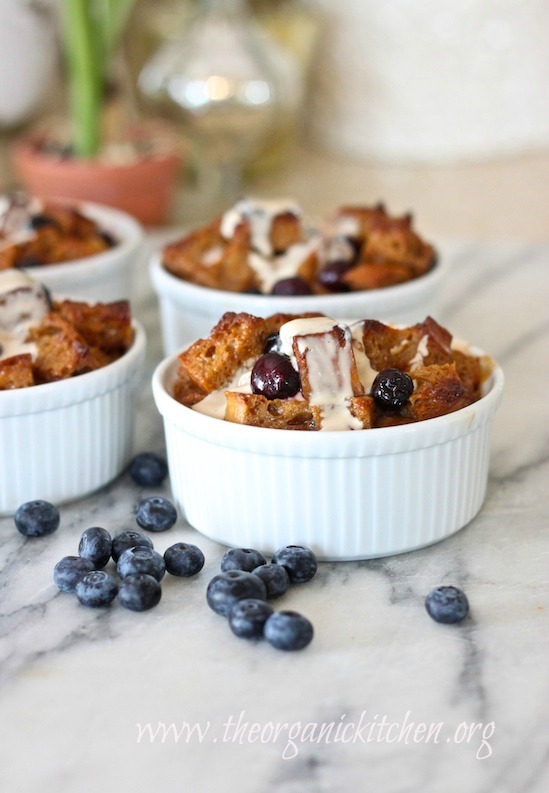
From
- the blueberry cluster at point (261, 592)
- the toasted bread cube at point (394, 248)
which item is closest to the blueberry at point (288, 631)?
the blueberry cluster at point (261, 592)

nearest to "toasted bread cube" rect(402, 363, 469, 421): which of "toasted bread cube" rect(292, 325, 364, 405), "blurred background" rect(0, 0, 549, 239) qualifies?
"toasted bread cube" rect(292, 325, 364, 405)

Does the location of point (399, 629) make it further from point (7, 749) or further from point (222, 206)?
point (222, 206)

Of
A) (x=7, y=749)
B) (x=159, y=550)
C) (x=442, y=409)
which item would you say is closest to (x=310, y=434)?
(x=442, y=409)

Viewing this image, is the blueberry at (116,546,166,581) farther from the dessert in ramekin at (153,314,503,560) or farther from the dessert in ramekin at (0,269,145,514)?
the dessert in ramekin at (0,269,145,514)

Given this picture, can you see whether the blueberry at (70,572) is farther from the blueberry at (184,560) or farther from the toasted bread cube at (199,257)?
the toasted bread cube at (199,257)

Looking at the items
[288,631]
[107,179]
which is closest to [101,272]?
[107,179]
